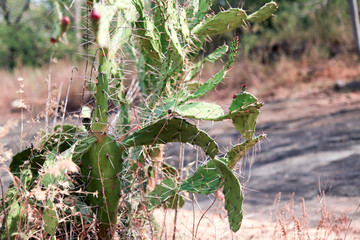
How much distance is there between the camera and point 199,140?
2.11 metres

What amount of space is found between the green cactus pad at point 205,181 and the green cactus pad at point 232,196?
0.46 ft

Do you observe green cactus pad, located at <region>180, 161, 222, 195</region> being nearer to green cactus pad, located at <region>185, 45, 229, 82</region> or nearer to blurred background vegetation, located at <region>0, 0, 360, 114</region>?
green cactus pad, located at <region>185, 45, 229, 82</region>

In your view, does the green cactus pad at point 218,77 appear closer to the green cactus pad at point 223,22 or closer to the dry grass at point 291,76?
the green cactus pad at point 223,22

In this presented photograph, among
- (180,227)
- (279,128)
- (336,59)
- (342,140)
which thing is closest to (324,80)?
(336,59)

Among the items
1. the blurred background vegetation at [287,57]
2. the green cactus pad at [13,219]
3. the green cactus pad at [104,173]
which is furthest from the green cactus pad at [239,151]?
the blurred background vegetation at [287,57]

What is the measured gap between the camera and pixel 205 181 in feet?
7.52

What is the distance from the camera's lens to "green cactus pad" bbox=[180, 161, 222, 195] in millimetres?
2252

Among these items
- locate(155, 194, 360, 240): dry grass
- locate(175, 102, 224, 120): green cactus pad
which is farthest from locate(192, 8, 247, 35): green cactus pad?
locate(155, 194, 360, 240): dry grass

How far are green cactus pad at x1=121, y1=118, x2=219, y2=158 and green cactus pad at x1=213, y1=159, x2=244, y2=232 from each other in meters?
0.09

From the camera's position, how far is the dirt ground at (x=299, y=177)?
2.55 meters

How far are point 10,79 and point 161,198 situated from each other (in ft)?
39.3

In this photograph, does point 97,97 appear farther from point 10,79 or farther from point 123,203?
point 10,79

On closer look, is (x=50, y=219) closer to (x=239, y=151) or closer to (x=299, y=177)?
(x=239, y=151)

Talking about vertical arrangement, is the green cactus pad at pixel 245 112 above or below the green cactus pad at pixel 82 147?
above
